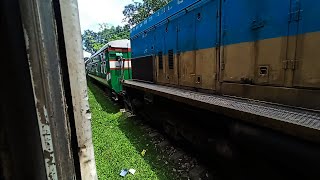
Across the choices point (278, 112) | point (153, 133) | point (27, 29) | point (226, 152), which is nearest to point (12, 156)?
point (27, 29)

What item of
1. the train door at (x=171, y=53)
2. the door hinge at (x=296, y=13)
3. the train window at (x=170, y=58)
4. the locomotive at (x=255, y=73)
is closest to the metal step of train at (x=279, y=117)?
the locomotive at (x=255, y=73)

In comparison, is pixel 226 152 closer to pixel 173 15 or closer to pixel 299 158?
pixel 299 158

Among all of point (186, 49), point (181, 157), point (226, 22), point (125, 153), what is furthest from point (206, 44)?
point (125, 153)

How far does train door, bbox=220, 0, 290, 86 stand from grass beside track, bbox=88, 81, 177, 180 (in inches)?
78.9

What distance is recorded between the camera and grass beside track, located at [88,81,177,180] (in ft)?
12.1

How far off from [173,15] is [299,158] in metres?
3.76

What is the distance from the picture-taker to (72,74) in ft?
2.21

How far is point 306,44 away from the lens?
2014 mm

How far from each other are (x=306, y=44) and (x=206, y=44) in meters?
1.71

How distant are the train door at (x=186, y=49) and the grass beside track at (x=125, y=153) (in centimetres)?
163

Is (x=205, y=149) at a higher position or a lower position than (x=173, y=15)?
lower

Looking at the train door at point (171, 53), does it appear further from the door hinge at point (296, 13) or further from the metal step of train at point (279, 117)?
the door hinge at point (296, 13)

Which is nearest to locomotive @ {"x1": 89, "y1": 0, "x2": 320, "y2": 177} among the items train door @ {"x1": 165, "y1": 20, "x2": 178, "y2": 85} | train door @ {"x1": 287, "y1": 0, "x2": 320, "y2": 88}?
train door @ {"x1": 287, "y1": 0, "x2": 320, "y2": 88}

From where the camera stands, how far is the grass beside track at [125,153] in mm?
3695
